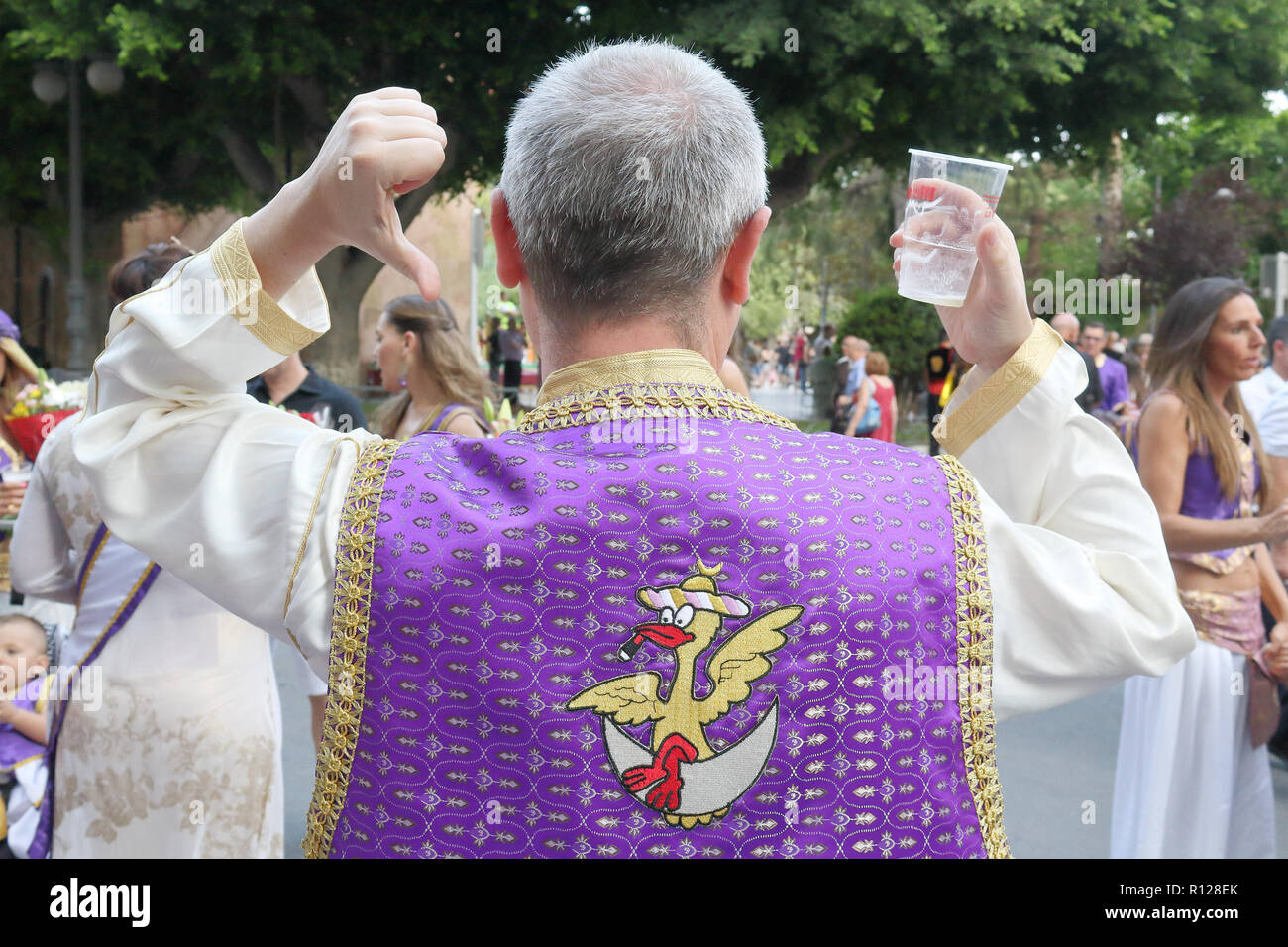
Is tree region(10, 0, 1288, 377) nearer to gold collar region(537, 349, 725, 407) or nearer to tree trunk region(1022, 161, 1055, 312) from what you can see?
gold collar region(537, 349, 725, 407)

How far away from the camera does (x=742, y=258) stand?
1456mm

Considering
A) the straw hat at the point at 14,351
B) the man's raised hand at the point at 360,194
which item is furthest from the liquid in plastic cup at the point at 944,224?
the straw hat at the point at 14,351

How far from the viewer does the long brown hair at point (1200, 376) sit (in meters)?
3.91

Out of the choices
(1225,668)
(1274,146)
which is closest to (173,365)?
(1225,668)

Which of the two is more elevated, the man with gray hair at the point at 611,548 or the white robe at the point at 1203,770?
the man with gray hair at the point at 611,548

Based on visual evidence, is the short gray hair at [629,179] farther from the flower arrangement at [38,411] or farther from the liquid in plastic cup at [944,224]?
the flower arrangement at [38,411]

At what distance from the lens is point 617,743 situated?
131 cm

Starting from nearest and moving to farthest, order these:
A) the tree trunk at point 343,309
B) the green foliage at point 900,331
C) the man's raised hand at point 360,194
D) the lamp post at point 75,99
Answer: the man's raised hand at point 360,194 → the lamp post at point 75,99 → the tree trunk at point 343,309 → the green foliage at point 900,331

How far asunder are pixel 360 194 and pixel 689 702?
2.02ft

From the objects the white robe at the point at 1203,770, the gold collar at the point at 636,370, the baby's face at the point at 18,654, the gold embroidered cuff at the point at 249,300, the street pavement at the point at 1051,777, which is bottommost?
the street pavement at the point at 1051,777

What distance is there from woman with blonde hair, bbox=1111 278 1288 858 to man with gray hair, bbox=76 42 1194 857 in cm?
266

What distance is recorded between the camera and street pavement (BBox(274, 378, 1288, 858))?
4.73 meters
